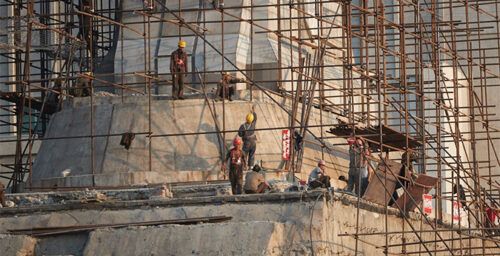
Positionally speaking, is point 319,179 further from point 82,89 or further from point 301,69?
point 82,89

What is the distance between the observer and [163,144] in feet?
125

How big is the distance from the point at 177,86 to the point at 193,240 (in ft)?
33.1

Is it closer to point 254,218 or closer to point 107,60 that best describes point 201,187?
point 254,218

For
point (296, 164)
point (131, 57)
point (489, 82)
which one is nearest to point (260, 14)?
point (131, 57)

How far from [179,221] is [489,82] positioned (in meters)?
31.1

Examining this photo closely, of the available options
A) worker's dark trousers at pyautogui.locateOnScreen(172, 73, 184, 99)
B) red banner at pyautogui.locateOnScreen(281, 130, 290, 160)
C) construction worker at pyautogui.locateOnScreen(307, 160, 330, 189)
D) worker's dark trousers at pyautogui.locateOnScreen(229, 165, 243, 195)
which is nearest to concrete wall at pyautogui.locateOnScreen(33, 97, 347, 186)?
worker's dark trousers at pyautogui.locateOnScreen(172, 73, 184, 99)

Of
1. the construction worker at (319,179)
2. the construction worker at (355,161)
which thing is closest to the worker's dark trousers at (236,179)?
the construction worker at (319,179)

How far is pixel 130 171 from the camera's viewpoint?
37.3 m

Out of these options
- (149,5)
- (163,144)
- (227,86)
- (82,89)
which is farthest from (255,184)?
(82,89)

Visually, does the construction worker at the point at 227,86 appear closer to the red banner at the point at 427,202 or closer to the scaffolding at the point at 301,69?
the scaffolding at the point at 301,69

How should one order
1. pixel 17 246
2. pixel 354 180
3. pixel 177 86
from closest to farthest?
pixel 17 246
pixel 354 180
pixel 177 86

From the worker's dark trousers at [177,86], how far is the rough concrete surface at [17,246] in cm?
950

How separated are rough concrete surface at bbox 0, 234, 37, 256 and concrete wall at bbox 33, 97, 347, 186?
7.19m

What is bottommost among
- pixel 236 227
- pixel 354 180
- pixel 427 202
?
pixel 236 227
